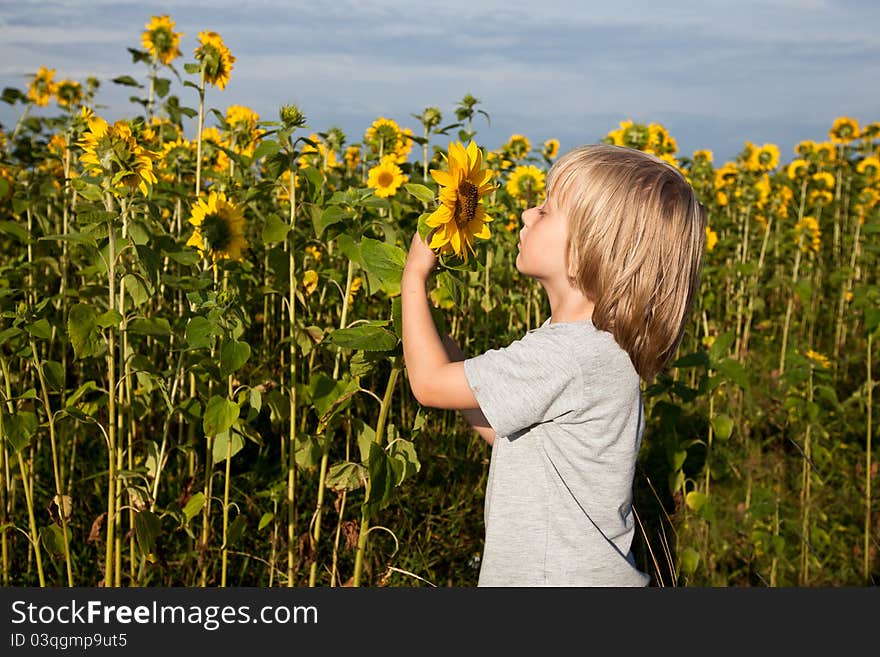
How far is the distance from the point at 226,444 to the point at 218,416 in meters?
0.11

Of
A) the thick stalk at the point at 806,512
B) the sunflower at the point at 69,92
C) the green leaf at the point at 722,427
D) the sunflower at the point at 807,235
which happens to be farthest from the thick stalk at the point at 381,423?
the sunflower at the point at 807,235

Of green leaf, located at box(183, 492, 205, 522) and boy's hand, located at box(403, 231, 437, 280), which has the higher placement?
boy's hand, located at box(403, 231, 437, 280)

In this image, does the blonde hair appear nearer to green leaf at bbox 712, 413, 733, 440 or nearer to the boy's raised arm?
the boy's raised arm

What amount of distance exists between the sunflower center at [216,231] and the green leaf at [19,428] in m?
0.55

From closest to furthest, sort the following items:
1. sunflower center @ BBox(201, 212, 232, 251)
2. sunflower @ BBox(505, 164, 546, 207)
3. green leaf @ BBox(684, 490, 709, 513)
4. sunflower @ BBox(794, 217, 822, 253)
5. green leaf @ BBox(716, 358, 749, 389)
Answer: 1. sunflower center @ BBox(201, 212, 232, 251)
2. green leaf @ BBox(716, 358, 749, 389)
3. green leaf @ BBox(684, 490, 709, 513)
4. sunflower @ BBox(505, 164, 546, 207)
5. sunflower @ BBox(794, 217, 822, 253)

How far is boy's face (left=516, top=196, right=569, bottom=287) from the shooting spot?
5.17ft

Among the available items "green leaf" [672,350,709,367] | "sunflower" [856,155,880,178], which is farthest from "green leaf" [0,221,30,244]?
"sunflower" [856,155,880,178]

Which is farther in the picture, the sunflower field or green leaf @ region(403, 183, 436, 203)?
the sunflower field

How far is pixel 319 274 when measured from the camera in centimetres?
221

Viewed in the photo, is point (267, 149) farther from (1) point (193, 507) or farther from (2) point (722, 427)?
(2) point (722, 427)

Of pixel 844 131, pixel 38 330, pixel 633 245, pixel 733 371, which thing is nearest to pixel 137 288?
pixel 38 330

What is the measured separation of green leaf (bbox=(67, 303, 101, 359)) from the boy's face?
0.91 m

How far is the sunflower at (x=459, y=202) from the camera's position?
145 cm

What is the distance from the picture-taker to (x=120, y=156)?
6.44 feet
